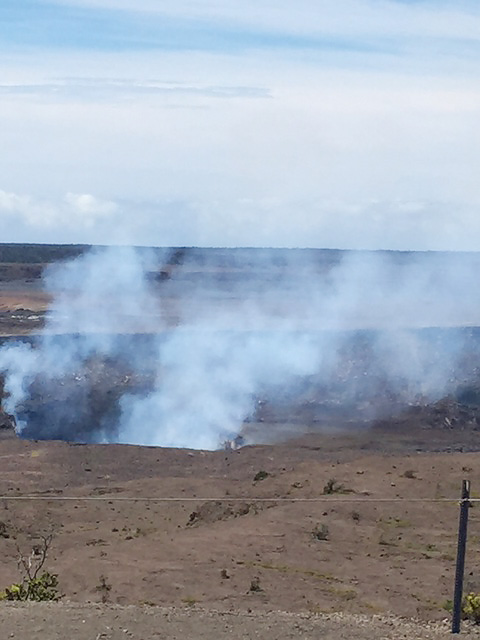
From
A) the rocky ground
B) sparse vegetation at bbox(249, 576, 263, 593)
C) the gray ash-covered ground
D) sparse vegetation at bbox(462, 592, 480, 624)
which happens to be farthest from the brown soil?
the gray ash-covered ground

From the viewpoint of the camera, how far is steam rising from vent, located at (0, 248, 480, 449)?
105 feet

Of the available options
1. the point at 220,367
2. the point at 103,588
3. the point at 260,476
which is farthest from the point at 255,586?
the point at 220,367

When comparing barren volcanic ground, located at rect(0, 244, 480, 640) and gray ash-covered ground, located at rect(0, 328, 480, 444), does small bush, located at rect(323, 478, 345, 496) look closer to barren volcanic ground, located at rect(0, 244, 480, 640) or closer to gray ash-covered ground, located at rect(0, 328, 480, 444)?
barren volcanic ground, located at rect(0, 244, 480, 640)

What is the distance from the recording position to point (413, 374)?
39500 millimetres

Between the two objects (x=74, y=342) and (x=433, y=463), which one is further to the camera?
(x=74, y=342)

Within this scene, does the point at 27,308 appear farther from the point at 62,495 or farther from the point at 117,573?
the point at 117,573

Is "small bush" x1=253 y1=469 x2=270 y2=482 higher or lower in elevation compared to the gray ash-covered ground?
lower

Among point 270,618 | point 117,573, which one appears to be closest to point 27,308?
point 117,573

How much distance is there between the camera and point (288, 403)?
1368 inches

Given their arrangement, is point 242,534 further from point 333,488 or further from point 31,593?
point 31,593

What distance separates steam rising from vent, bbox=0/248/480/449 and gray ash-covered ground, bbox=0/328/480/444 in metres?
0.07

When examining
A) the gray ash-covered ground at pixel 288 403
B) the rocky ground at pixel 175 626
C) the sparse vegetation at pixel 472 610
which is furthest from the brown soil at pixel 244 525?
the gray ash-covered ground at pixel 288 403

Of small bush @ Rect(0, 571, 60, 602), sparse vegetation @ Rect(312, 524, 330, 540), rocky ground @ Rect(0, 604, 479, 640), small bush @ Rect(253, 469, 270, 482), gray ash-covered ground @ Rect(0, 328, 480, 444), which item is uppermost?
gray ash-covered ground @ Rect(0, 328, 480, 444)

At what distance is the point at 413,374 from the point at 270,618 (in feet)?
98.7
